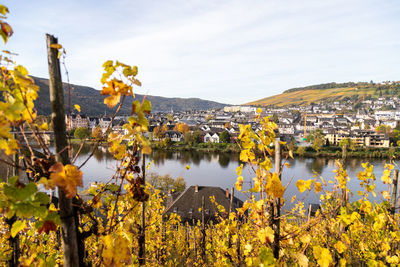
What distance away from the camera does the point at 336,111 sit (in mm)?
112188

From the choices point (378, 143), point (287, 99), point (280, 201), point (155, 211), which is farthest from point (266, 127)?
point (287, 99)

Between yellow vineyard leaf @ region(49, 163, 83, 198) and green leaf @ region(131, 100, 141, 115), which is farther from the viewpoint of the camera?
green leaf @ region(131, 100, 141, 115)

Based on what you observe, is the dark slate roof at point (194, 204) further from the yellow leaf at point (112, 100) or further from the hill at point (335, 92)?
the hill at point (335, 92)

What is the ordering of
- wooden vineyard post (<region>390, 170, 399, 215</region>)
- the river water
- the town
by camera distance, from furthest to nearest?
the town → the river water → wooden vineyard post (<region>390, 170, 399, 215</region>)

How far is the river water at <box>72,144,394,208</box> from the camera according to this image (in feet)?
73.2

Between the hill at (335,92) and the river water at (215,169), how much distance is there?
4846 inches

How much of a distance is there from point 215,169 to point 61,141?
27.6 metres

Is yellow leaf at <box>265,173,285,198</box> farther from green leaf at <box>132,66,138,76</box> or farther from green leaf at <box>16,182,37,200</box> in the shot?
green leaf at <box>16,182,37,200</box>

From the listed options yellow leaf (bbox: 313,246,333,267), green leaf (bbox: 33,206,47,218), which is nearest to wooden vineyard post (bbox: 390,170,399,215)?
yellow leaf (bbox: 313,246,333,267)

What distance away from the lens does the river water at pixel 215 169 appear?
73.2 feet

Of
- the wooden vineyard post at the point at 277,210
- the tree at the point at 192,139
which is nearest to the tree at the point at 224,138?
the tree at the point at 192,139

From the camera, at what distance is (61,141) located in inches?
39.1

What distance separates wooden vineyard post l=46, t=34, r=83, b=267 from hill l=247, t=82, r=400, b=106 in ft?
509

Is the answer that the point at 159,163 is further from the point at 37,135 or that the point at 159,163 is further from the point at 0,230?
the point at 37,135
